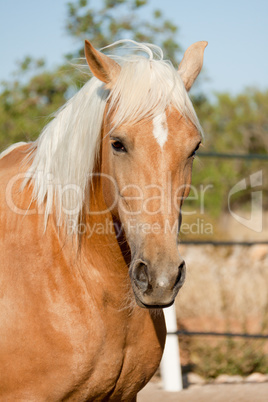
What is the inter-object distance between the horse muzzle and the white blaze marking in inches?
17.7

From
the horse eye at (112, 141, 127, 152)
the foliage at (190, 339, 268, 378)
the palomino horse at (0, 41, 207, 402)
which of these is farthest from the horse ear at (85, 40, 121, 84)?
the foliage at (190, 339, 268, 378)

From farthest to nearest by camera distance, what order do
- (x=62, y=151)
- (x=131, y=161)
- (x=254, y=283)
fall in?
(x=254, y=283)
(x=62, y=151)
(x=131, y=161)

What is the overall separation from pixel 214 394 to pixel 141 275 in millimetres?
2407

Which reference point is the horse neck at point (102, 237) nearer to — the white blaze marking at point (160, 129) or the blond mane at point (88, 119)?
the blond mane at point (88, 119)

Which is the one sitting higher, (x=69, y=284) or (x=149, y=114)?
(x=149, y=114)

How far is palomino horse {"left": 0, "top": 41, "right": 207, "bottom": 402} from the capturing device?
5.66 feet

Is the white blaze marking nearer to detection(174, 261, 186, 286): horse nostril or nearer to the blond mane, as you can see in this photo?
the blond mane

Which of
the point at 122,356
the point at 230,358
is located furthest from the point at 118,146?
the point at 230,358

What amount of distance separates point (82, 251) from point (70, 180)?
0.31m

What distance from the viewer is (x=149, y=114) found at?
1.78 m

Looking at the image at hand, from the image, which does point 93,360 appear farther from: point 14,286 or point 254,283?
point 254,283

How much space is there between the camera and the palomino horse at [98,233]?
5.66 ft

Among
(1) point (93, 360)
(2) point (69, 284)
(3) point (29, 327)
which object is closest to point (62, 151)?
(2) point (69, 284)

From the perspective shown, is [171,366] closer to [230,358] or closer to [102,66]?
[230,358]
